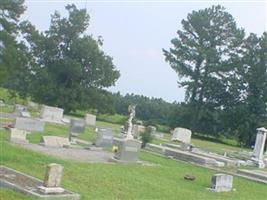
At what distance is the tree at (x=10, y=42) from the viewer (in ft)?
144

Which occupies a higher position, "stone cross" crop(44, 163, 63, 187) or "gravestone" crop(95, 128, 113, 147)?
"gravestone" crop(95, 128, 113, 147)

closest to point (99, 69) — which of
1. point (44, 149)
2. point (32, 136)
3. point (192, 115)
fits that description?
point (192, 115)

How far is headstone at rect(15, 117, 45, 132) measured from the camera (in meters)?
22.3

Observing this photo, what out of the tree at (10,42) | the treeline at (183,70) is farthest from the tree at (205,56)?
the tree at (10,42)

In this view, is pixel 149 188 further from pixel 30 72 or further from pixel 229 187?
pixel 30 72

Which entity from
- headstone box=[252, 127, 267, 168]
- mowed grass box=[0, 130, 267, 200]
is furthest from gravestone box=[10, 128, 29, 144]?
headstone box=[252, 127, 267, 168]

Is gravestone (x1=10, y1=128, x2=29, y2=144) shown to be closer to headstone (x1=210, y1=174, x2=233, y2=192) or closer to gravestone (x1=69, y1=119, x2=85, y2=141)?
gravestone (x1=69, y1=119, x2=85, y2=141)

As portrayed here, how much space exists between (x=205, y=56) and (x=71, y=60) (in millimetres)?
12403

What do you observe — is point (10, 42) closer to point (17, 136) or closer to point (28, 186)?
point (17, 136)

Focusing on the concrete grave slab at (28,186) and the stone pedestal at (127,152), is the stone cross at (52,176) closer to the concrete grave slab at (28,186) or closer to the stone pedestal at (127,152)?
the concrete grave slab at (28,186)

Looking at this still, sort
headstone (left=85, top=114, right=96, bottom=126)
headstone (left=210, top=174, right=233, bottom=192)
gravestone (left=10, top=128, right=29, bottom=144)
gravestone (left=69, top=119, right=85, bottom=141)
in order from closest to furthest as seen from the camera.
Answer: headstone (left=210, top=174, right=233, bottom=192)
gravestone (left=10, top=128, right=29, bottom=144)
gravestone (left=69, top=119, right=85, bottom=141)
headstone (left=85, top=114, right=96, bottom=126)

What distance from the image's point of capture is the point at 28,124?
22.7m

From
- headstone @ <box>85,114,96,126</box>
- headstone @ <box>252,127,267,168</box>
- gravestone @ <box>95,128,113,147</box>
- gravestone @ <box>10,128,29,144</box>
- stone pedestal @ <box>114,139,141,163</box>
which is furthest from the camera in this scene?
headstone @ <box>85,114,96,126</box>

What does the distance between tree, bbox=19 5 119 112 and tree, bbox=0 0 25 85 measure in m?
1.42
